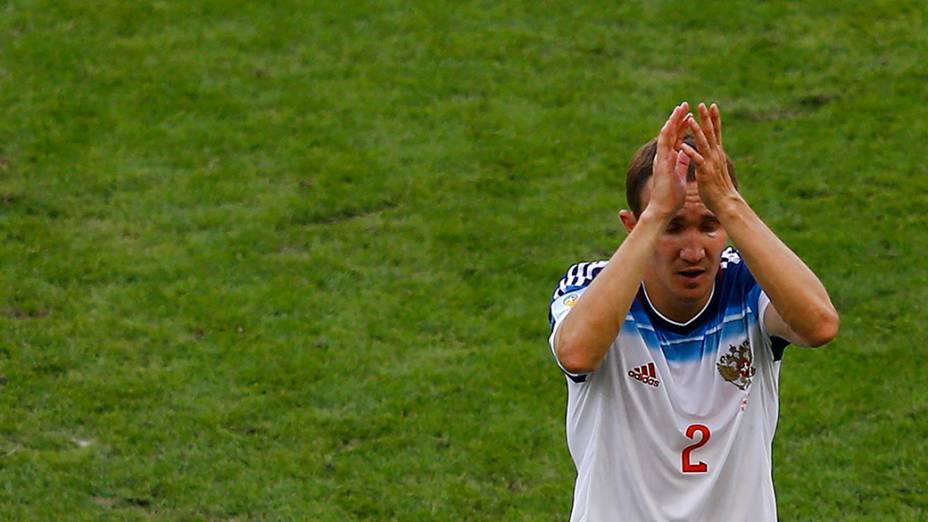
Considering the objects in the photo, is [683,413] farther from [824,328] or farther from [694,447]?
[824,328]

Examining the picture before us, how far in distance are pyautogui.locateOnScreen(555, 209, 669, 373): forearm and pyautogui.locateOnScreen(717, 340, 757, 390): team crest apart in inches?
13.9

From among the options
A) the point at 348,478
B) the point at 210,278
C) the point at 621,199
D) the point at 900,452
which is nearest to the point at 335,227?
the point at 210,278

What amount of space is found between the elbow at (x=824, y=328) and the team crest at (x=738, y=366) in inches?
9.7

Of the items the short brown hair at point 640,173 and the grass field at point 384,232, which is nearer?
the short brown hair at point 640,173

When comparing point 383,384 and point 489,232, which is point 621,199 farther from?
point 383,384

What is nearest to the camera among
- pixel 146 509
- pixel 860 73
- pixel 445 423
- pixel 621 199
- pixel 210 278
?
pixel 146 509

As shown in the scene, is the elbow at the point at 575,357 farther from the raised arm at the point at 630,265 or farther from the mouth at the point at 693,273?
the mouth at the point at 693,273

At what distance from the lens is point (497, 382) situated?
8547mm

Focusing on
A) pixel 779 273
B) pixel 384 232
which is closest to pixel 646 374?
pixel 779 273

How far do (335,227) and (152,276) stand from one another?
1.25 meters

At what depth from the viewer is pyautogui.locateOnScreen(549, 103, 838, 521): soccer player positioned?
13.8ft

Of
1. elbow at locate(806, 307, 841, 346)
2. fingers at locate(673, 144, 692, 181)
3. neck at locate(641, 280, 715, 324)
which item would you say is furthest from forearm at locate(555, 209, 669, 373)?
elbow at locate(806, 307, 841, 346)

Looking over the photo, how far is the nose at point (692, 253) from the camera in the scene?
4.20 metres

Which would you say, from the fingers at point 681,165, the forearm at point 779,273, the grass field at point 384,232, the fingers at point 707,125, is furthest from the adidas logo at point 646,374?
the grass field at point 384,232
